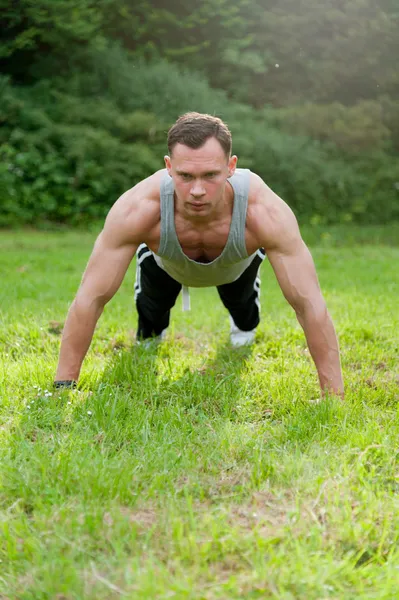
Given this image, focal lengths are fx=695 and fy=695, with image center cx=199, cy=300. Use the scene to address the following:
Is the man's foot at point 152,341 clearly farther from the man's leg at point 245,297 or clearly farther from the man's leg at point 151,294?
the man's leg at point 245,297

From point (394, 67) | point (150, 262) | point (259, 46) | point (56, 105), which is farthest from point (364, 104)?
point (150, 262)

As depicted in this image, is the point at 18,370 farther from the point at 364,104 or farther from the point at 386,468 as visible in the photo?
the point at 364,104

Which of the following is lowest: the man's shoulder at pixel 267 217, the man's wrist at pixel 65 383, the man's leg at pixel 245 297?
the man's leg at pixel 245 297

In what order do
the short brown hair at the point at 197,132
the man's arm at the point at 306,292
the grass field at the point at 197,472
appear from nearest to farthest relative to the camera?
the grass field at the point at 197,472 → the short brown hair at the point at 197,132 → the man's arm at the point at 306,292

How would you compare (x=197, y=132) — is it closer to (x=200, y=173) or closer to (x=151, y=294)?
(x=200, y=173)

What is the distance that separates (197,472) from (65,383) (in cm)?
111

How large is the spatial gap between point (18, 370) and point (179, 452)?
129cm

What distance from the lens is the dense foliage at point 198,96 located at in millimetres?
13344

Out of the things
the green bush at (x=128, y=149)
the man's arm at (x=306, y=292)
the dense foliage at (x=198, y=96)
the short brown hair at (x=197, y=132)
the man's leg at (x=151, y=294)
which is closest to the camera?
the short brown hair at (x=197, y=132)

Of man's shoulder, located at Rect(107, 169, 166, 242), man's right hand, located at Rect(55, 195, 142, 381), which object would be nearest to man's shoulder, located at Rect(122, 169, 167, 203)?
man's shoulder, located at Rect(107, 169, 166, 242)

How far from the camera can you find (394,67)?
17.5 m

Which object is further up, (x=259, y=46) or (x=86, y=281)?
(x=86, y=281)

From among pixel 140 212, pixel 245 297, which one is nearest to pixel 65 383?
pixel 140 212

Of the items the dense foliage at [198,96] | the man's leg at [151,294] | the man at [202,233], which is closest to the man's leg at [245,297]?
the man's leg at [151,294]
